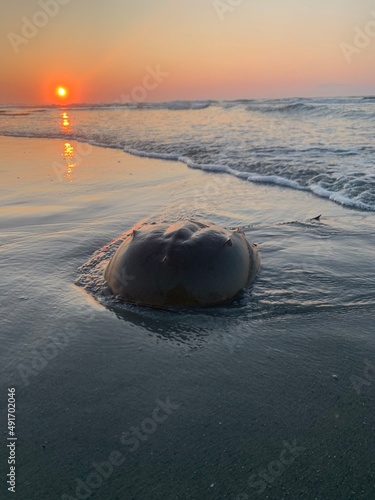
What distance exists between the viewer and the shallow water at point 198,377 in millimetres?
1856

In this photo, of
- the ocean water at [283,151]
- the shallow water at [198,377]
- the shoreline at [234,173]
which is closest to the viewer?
the shallow water at [198,377]

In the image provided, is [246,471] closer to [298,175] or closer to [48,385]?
[48,385]

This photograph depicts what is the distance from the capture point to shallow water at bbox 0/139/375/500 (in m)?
1.86

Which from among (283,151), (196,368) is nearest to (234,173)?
(283,151)

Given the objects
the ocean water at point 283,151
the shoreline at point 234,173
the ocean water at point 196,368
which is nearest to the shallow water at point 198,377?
the ocean water at point 196,368

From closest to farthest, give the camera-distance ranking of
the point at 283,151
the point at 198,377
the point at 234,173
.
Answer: the point at 198,377, the point at 234,173, the point at 283,151

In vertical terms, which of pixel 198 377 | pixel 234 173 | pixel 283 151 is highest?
pixel 283 151

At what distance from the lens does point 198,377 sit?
2514 millimetres

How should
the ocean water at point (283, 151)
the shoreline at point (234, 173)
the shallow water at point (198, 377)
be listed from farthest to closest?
the ocean water at point (283, 151)
the shoreline at point (234, 173)
the shallow water at point (198, 377)

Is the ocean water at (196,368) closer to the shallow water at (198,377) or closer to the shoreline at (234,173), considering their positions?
the shallow water at (198,377)

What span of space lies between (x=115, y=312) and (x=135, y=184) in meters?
5.06

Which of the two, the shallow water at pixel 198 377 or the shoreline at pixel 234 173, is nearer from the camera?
the shallow water at pixel 198 377

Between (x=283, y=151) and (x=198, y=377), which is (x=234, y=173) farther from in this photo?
(x=198, y=377)

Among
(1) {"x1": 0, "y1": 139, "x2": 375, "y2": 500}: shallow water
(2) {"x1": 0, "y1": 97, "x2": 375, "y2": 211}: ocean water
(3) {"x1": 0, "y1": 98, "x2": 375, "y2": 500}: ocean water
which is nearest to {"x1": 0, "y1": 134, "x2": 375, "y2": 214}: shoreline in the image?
(2) {"x1": 0, "y1": 97, "x2": 375, "y2": 211}: ocean water
